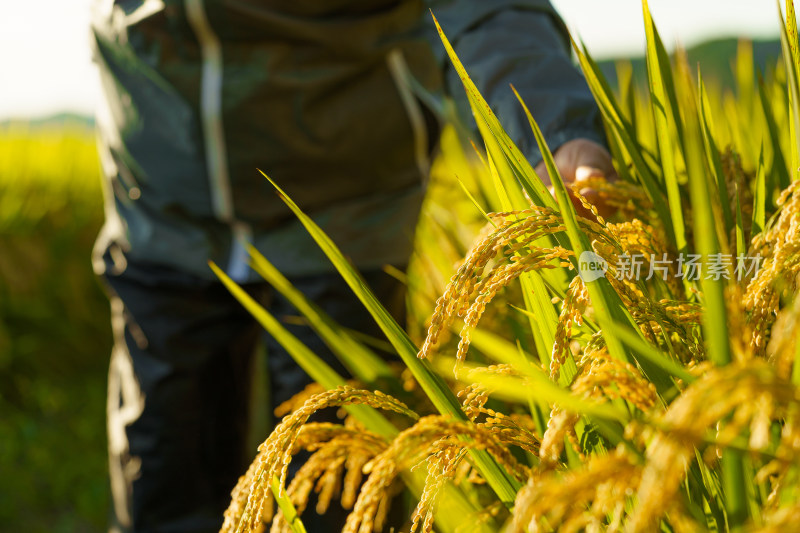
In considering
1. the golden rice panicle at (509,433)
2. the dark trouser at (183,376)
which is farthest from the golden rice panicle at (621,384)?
the dark trouser at (183,376)

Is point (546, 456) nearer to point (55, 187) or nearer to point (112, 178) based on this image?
point (112, 178)

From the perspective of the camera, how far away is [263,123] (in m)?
1.38

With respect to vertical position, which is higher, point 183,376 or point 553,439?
point 553,439

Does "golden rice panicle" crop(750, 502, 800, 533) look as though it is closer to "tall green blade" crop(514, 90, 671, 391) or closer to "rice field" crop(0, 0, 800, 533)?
"rice field" crop(0, 0, 800, 533)

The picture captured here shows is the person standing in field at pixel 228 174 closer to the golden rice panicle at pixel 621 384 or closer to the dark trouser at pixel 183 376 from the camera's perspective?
the dark trouser at pixel 183 376

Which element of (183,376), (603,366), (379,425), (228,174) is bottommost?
(183,376)

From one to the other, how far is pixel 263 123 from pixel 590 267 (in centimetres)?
100

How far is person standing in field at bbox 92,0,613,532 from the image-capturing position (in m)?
1.33

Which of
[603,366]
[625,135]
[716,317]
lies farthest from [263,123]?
[716,317]

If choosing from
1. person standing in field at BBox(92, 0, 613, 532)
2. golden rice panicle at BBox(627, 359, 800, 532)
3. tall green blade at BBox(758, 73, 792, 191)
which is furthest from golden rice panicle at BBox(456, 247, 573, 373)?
A: person standing in field at BBox(92, 0, 613, 532)

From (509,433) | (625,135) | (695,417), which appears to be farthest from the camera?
(625,135)

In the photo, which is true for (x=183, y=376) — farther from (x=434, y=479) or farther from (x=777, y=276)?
(x=777, y=276)

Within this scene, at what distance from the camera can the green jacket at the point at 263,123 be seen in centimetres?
133

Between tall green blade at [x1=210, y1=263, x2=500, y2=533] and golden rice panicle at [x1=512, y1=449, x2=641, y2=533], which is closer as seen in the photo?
golden rice panicle at [x1=512, y1=449, x2=641, y2=533]
